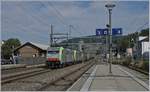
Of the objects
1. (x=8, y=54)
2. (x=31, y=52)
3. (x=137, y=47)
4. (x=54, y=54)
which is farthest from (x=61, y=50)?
(x=137, y=47)

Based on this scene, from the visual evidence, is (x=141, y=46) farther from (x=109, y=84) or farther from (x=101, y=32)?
(x=109, y=84)

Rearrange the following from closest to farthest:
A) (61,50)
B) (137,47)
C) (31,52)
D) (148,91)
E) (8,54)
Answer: (148,91) < (61,50) < (31,52) < (8,54) < (137,47)

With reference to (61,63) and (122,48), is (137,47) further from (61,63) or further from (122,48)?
(61,63)

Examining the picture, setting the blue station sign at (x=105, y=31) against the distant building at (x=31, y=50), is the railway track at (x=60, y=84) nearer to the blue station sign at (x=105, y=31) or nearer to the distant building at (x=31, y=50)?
the blue station sign at (x=105, y=31)

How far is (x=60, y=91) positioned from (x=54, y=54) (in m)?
33.6

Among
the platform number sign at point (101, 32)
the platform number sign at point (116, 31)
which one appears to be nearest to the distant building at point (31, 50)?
the platform number sign at point (116, 31)

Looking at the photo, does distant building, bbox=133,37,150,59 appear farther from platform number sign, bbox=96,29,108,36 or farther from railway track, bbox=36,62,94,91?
railway track, bbox=36,62,94,91

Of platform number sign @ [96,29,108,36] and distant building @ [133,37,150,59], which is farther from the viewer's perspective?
distant building @ [133,37,150,59]

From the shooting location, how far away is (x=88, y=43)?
12181cm

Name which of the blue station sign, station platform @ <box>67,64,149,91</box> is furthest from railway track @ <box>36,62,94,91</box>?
the blue station sign

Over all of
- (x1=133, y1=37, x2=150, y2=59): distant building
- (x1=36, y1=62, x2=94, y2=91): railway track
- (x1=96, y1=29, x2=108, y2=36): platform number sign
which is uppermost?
(x1=133, y1=37, x2=150, y2=59): distant building

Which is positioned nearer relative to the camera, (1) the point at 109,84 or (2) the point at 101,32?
(1) the point at 109,84

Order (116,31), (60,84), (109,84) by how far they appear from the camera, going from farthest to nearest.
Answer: (116,31) → (60,84) → (109,84)

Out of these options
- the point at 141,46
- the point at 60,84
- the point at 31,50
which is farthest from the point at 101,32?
the point at 141,46
